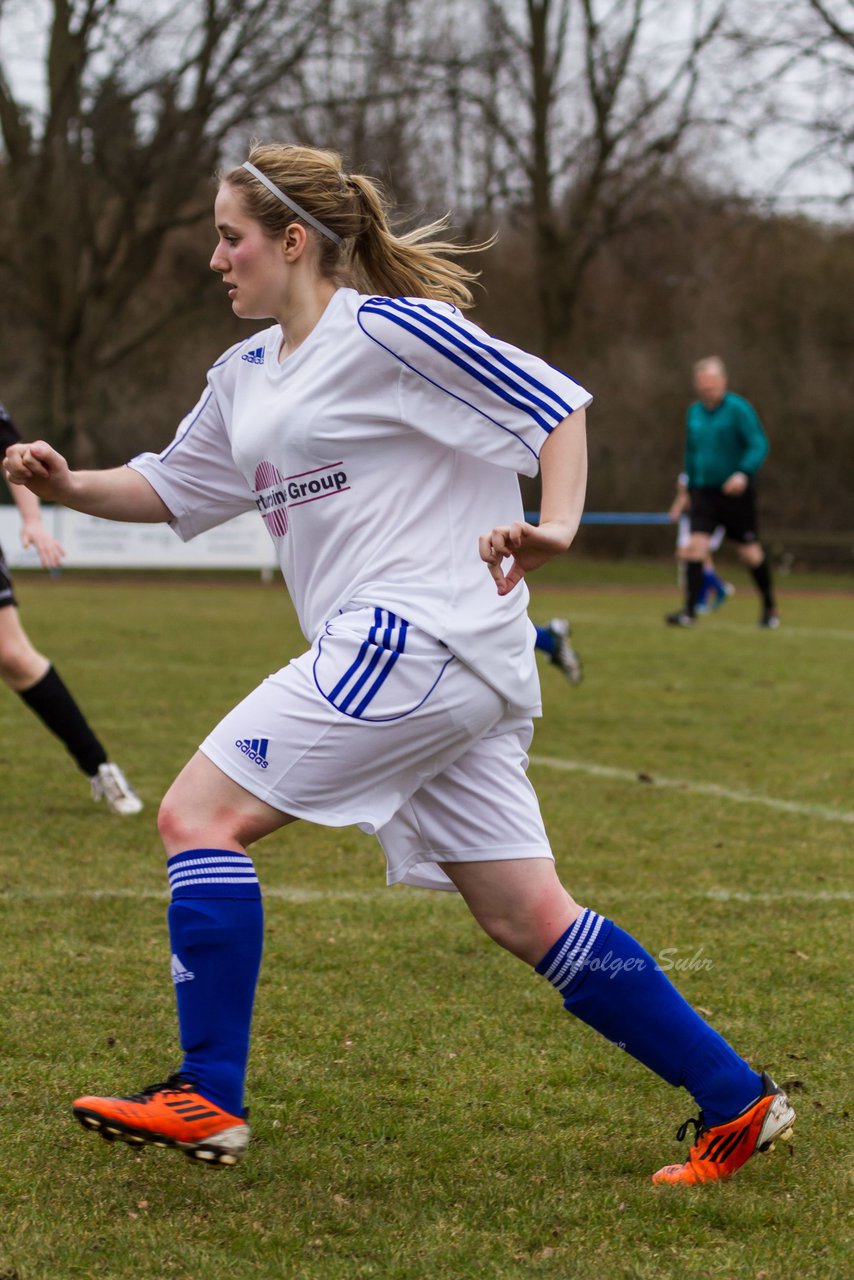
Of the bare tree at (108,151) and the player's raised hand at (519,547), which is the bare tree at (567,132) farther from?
the player's raised hand at (519,547)

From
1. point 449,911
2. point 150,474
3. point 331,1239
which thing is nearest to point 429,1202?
point 331,1239

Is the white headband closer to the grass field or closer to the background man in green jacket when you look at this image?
the grass field

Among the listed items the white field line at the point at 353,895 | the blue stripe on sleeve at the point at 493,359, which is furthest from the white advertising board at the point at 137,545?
the blue stripe on sleeve at the point at 493,359

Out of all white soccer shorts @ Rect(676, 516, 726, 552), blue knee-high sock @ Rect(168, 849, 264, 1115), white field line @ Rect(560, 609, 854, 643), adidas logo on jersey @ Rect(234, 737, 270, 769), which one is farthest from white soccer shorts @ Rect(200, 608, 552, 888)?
white soccer shorts @ Rect(676, 516, 726, 552)

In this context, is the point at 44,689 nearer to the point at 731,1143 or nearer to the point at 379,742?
the point at 379,742

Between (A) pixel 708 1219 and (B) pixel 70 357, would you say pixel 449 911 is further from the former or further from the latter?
(B) pixel 70 357

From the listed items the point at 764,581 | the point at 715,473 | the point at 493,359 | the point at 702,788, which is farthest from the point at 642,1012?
the point at 764,581

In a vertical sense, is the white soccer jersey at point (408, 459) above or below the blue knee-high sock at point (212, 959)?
above

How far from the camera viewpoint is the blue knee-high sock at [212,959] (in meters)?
2.65

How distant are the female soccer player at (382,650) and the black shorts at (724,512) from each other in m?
12.0

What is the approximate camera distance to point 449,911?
4844 mm

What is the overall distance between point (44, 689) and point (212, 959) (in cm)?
361

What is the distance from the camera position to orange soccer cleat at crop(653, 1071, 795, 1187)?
2822mm

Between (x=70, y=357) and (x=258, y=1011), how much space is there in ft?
86.0
